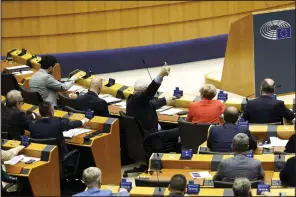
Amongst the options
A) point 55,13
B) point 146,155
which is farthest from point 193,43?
point 146,155

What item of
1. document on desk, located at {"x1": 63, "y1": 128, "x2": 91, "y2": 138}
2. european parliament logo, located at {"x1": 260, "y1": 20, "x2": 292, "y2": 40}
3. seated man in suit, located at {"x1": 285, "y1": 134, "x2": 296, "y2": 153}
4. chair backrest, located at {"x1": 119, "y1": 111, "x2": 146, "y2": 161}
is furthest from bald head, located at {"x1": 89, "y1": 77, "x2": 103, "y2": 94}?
european parliament logo, located at {"x1": 260, "y1": 20, "x2": 292, "y2": 40}

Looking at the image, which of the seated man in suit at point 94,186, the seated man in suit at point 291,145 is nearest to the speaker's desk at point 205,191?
the seated man in suit at point 94,186

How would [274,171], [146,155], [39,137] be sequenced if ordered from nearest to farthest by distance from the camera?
[274,171] < [39,137] < [146,155]

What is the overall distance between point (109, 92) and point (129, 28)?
376 cm

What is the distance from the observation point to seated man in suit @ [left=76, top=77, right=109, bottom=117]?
9.55m

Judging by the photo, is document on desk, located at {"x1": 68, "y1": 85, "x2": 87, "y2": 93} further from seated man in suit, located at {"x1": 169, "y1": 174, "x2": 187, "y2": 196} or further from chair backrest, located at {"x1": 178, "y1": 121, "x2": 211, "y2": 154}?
seated man in suit, located at {"x1": 169, "y1": 174, "x2": 187, "y2": 196}

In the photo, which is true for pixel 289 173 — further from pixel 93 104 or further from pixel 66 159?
pixel 93 104

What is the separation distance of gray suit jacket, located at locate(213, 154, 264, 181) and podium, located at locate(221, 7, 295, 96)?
17.3 feet

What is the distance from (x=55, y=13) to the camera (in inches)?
556

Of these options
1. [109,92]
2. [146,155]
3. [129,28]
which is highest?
[129,28]

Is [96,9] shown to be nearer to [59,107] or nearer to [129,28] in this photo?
[129,28]

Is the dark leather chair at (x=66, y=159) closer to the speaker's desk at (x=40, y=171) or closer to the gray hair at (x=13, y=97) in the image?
the speaker's desk at (x=40, y=171)

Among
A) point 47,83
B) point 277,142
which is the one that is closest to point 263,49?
point 47,83

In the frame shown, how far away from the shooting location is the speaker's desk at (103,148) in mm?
8625
